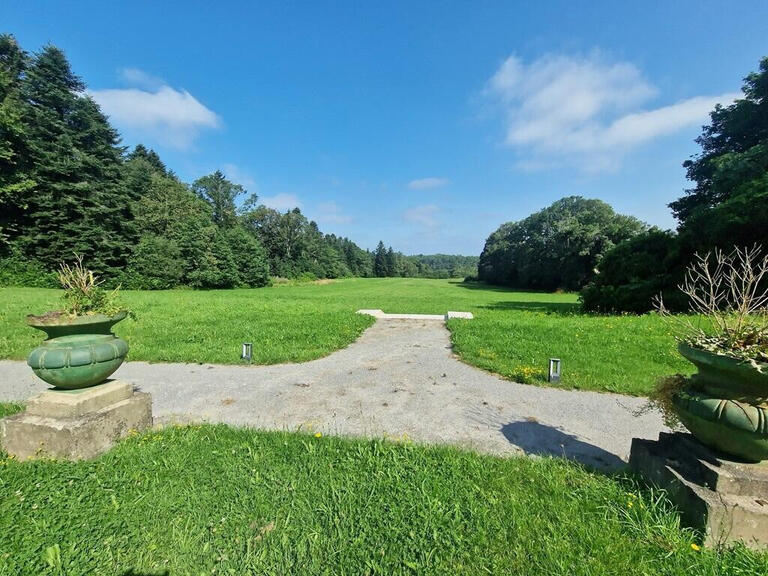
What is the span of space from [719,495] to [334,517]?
248 cm

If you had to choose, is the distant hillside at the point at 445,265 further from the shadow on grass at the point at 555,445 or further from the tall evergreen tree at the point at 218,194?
the shadow on grass at the point at 555,445

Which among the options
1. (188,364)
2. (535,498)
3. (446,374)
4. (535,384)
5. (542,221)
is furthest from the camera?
(542,221)

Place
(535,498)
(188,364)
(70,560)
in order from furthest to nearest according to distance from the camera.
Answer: (188,364) < (535,498) < (70,560)

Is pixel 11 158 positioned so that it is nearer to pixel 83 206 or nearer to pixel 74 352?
pixel 83 206

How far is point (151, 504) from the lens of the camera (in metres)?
2.34

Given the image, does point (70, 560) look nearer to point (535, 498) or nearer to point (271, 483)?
point (271, 483)

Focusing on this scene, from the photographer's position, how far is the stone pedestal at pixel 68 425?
2.84m

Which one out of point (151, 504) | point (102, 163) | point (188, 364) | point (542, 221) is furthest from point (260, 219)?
point (151, 504)

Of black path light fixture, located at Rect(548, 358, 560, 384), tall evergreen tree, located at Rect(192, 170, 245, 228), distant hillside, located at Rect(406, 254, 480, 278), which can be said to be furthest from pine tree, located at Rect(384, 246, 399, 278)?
black path light fixture, located at Rect(548, 358, 560, 384)

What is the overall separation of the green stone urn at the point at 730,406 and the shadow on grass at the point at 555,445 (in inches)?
41.2

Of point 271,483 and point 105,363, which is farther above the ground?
point 105,363

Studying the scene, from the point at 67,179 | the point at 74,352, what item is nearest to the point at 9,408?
the point at 74,352

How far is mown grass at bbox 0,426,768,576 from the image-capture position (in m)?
1.89

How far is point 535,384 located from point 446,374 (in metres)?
1.47
